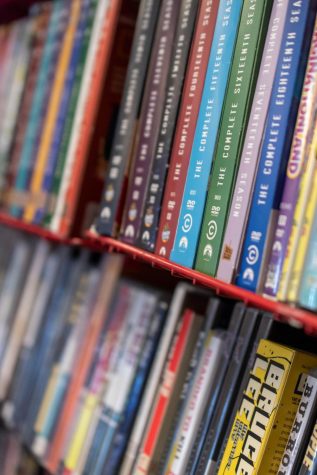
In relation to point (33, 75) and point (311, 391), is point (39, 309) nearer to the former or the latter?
point (33, 75)

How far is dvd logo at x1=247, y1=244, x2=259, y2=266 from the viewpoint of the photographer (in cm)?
70

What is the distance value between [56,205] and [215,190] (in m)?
0.51

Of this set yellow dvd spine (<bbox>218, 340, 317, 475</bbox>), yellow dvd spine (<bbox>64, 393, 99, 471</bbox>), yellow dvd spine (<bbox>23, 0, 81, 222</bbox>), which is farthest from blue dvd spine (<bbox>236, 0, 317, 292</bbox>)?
yellow dvd spine (<bbox>23, 0, 81, 222</bbox>)

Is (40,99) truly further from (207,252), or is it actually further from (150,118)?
(207,252)

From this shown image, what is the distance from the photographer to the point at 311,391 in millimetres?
716

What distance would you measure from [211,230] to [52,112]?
0.63 metres

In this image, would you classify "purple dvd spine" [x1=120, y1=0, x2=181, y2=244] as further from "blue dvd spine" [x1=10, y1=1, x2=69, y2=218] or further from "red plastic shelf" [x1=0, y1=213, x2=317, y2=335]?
"blue dvd spine" [x1=10, y1=1, x2=69, y2=218]

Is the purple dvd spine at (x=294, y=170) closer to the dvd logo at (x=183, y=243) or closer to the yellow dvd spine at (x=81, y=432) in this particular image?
the dvd logo at (x=183, y=243)

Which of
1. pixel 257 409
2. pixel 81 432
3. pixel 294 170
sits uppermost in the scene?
pixel 294 170

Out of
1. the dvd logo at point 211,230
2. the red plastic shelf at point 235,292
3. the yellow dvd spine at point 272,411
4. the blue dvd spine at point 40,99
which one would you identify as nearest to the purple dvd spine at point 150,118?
the red plastic shelf at point 235,292

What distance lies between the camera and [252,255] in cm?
70

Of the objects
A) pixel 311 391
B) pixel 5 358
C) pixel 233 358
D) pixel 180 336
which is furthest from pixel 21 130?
pixel 311 391

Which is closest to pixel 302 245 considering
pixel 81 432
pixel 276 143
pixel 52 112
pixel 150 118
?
pixel 276 143

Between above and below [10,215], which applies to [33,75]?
above
